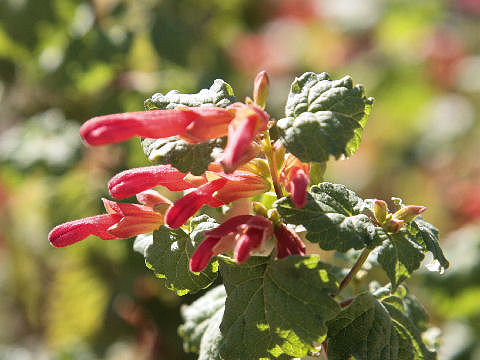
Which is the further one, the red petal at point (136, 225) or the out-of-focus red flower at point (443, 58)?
the out-of-focus red flower at point (443, 58)

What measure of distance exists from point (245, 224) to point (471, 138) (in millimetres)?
2440

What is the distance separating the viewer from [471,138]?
9.48 ft

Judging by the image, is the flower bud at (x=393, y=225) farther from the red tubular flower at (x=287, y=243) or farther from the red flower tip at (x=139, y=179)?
the red flower tip at (x=139, y=179)

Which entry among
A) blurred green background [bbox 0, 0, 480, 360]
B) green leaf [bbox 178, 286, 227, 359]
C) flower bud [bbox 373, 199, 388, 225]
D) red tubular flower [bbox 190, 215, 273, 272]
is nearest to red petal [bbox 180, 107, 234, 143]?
red tubular flower [bbox 190, 215, 273, 272]

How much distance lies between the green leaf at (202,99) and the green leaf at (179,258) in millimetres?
157

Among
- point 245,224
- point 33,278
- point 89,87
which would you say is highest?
point 245,224

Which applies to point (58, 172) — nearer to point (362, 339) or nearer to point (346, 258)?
point (346, 258)

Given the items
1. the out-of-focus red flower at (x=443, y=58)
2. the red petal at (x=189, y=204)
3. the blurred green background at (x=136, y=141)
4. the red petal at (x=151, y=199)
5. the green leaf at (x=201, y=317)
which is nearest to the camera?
the red petal at (x=189, y=204)

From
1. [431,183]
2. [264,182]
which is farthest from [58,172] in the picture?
[431,183]


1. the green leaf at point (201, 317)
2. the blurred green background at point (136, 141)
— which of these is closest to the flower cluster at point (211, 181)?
the green leaf at point (201, 317)

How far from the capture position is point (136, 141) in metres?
1.83

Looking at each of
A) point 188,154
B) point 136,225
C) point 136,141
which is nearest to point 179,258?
point 136,225

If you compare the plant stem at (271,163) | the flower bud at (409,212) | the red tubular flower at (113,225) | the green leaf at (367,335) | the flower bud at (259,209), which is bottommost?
the green leaf at (367,335)

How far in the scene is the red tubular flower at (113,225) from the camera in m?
0.81
